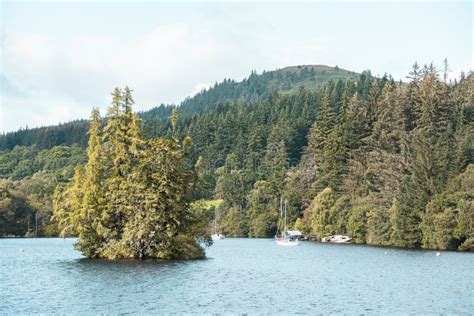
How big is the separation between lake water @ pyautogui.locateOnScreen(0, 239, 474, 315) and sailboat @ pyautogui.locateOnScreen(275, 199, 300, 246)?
157ft

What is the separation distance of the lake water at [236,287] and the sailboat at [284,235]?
47.9 meters

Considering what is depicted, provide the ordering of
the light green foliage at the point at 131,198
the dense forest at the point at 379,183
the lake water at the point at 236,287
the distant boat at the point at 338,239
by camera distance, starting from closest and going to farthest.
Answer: the lake water at the point at 236,287
the light green foliage at the point at 131,198
the dense forest at the point at 379,183
the distant boat at the point at 338,239

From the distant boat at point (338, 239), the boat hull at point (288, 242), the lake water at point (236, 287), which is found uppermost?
the distant boat at point (338, 239)

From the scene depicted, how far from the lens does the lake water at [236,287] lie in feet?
153

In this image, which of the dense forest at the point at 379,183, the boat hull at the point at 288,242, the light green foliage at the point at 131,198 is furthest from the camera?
the boat hull at the point at 288,242

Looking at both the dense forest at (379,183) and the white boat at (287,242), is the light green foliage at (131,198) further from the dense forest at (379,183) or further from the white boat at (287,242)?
the white boat at (287,242)

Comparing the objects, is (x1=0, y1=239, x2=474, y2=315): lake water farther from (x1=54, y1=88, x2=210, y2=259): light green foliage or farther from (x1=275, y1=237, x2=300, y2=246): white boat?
(x1=275, y1=237, x2=300, y2=246): white boat

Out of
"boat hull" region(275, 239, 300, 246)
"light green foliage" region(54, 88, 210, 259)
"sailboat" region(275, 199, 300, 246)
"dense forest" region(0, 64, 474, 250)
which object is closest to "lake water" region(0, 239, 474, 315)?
"light green foliage" region(54, 88, 210, 259)

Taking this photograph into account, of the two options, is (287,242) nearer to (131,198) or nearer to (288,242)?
(288,242)

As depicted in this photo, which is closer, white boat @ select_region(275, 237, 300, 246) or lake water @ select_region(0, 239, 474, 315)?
lake water @ select_region(0, 239, 474, 315)

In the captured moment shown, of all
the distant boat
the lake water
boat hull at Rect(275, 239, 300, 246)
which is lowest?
the lake water

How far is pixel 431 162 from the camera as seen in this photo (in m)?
125

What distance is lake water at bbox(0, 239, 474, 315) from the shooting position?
4650 cm

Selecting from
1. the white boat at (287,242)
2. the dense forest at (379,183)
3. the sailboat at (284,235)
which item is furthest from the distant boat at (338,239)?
the white boat at (287,242)
